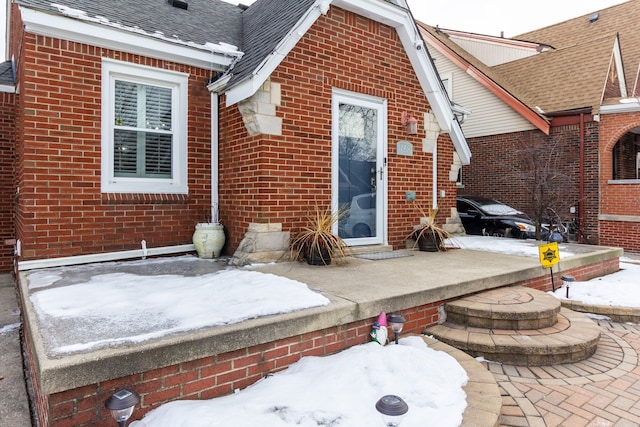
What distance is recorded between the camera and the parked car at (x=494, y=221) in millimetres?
10227

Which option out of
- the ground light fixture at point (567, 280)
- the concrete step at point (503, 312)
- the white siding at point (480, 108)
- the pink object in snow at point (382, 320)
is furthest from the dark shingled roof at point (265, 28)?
the white siding at point (480, 108)

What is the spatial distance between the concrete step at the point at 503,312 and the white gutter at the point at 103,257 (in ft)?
12.2

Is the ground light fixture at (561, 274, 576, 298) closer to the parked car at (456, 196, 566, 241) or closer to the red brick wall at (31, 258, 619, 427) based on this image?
the red brick wall at (31, 258, 619, 427)

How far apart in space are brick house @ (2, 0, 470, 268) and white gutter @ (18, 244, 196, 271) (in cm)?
2

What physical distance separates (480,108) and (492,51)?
14.1ft

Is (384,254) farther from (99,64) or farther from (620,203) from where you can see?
(620,203)

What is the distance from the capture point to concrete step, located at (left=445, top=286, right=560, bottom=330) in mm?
3736

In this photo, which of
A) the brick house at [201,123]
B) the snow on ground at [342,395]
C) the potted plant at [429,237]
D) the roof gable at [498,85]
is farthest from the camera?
the roof gable at [498,85]

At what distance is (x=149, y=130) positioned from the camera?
5523mm

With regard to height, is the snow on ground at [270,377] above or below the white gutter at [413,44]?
below

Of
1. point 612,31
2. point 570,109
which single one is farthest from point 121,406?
point 612,31

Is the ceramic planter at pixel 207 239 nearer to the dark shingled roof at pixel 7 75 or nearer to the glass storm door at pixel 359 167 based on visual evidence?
the glass storm door at pixel 359 167

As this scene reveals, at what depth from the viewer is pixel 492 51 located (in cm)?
1650

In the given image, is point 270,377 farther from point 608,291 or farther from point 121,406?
point 608,291
